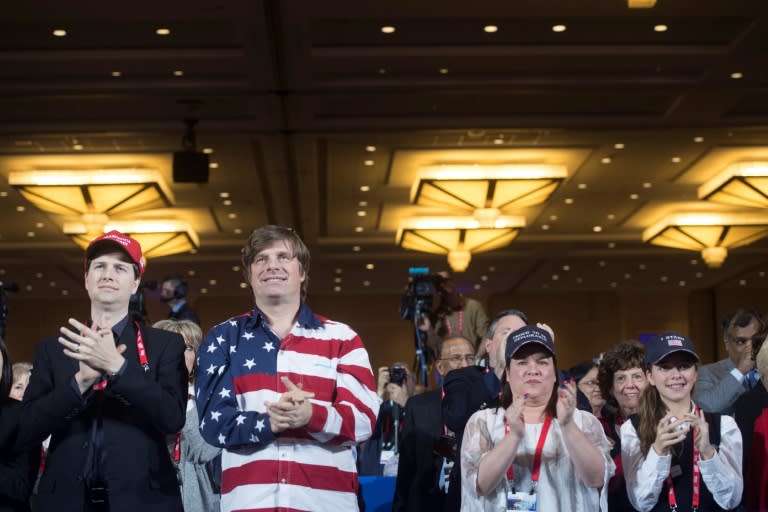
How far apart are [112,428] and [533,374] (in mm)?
1237

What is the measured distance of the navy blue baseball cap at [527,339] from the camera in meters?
3.23

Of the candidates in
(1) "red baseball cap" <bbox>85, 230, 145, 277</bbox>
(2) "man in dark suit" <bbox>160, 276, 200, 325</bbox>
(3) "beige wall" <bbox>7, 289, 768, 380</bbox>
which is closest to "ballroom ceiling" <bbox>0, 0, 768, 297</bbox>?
(2) "man in dark suit" <bbox>160, 276, 200, 325</bbox>

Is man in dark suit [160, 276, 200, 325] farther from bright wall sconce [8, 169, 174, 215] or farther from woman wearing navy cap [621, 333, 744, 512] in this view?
bright wall sconce [8, 169, 174, 215]

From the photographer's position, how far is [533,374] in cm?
321

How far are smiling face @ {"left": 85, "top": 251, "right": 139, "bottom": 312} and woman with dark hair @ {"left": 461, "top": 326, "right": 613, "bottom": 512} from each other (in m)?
1.14

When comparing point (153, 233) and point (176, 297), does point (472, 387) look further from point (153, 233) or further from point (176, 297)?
point (153, 233)

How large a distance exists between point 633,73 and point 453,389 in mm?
8589

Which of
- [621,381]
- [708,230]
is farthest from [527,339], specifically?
[708,230]

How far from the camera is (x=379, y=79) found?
1204cm

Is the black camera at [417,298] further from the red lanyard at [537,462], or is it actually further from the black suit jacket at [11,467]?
the black suit jacket at [11,467]

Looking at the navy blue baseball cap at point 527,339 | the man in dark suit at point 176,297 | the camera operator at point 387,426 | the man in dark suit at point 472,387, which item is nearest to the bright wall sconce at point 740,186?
the camera operator at point 387,426

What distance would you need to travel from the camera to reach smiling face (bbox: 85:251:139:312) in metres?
3.03

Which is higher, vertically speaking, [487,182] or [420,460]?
[487,182]

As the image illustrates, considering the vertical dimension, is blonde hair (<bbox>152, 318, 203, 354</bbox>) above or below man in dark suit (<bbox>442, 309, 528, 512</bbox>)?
above
